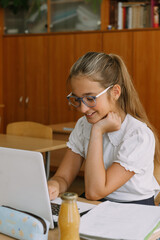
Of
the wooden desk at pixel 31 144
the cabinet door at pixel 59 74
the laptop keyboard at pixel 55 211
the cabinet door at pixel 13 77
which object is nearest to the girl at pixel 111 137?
the laptop keyboard at pixel 55 211

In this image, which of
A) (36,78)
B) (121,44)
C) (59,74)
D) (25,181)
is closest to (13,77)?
(36,78)

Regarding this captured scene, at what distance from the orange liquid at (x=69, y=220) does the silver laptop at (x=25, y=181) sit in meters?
0.11

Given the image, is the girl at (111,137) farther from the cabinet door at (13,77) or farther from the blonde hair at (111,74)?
the cabinet door at (13,77)

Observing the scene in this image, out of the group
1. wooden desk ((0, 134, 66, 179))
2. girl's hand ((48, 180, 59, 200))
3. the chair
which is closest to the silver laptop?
girl's hand ((48, 180, 59, 200))

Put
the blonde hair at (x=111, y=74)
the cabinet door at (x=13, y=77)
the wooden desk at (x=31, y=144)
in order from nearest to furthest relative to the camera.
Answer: the blonde hair at (x=111, y=74) < the wooden desk at (x=31, y=144) < the cabinet door at (x=13, y=77)

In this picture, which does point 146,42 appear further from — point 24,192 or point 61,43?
point 24,192

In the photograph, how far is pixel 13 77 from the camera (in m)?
5.75

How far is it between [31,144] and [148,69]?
85.5 inches

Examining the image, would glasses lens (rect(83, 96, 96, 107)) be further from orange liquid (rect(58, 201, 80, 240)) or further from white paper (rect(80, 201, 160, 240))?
orange liquid (rect(58, 201, 80, 240))

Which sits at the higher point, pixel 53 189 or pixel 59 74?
pixel 59 74

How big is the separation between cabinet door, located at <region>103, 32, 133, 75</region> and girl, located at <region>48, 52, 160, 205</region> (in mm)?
3116

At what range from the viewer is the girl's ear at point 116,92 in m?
1.66

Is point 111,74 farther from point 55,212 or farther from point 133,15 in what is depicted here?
point 133,15

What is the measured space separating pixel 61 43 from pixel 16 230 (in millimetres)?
4341
